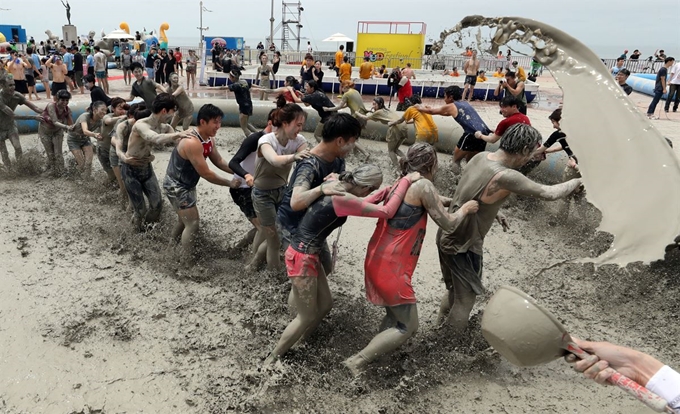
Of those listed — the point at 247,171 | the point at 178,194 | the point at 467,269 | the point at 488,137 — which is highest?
the point at 488,137

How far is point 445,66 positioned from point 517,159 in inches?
908

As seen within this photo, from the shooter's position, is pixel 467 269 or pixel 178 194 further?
pixel 178 194

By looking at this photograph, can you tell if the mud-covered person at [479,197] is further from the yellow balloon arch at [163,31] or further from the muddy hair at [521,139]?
the yellow balloon arch at [163,31]

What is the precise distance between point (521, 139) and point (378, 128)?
7.40 meters

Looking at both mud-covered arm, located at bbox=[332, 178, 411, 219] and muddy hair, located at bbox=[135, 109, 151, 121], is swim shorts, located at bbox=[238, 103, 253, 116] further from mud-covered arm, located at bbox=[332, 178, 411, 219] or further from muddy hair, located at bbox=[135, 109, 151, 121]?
mud-covered arm, located at bbox=[332, 178, 411, 219]

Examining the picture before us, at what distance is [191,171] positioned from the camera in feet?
14.9

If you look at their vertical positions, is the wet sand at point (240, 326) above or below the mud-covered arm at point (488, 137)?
below

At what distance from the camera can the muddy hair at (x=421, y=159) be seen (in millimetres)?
3070

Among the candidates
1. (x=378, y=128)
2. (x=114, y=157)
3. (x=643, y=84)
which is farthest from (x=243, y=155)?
(x=643, y=84)

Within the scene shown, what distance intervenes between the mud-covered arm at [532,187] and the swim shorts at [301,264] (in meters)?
1.32

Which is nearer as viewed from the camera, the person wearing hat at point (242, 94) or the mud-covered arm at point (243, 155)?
the mud-covered arm at point (243, 155)

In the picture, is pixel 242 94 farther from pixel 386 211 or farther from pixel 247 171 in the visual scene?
pixel 386 211

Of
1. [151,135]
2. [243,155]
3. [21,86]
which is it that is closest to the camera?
[243,155]

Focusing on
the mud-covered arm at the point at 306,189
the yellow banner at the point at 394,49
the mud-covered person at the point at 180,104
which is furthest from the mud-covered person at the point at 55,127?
the yellow banner at the point at 394,49
